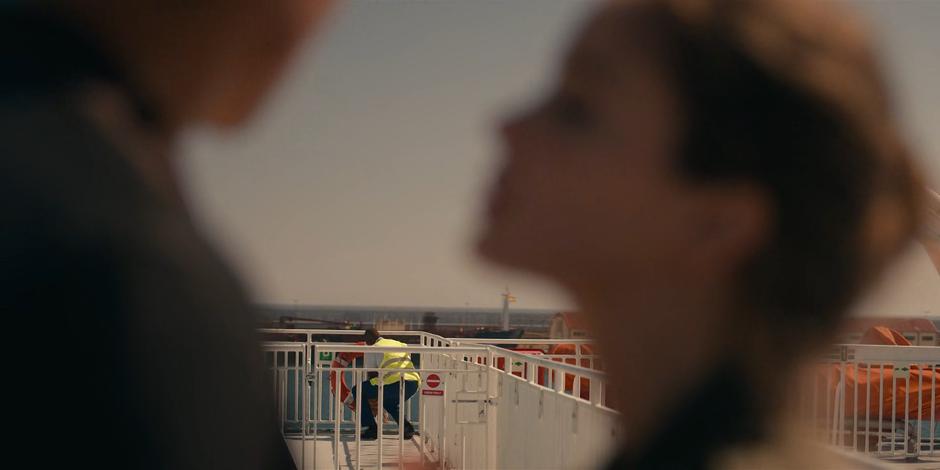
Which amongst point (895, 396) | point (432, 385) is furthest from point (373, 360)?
point (895, 396)

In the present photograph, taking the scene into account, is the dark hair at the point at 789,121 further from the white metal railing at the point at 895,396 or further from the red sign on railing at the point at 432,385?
the white metal railing at the point at 895,396

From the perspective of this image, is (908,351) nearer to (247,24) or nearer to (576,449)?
(576,449)

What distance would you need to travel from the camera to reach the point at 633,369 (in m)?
0.53

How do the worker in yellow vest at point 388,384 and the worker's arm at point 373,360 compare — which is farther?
the worker's arm at point 373,360

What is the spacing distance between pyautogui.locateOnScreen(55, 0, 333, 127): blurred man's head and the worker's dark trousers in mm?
4742

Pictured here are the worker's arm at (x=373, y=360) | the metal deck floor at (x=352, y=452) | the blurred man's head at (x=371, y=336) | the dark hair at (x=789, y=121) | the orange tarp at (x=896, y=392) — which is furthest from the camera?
the blurred man's head at (x=371, y=336)

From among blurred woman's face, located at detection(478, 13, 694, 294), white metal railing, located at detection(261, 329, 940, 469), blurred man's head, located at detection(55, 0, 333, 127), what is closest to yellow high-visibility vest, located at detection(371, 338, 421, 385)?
white metal railing, located at detection(261, 329, 940, 469)

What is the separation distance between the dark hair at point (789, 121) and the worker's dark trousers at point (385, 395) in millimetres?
4631

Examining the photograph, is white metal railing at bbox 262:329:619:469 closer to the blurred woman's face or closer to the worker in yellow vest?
the worker in yellow vest

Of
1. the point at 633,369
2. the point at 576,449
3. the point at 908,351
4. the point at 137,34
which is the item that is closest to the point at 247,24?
the point at 137,34

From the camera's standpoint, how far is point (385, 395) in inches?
212

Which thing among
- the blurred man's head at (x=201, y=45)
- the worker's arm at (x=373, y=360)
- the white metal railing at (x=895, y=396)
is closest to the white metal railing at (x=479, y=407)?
the worker's arm at (x=373, y=360)

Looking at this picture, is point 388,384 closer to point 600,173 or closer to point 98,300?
point 600,173

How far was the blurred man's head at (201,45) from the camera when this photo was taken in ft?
1.10
